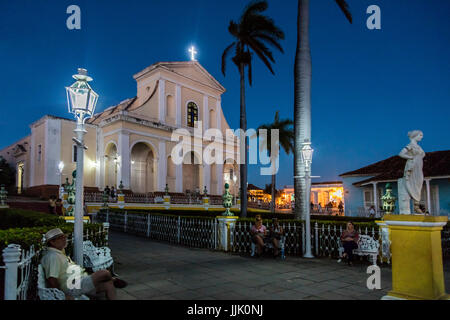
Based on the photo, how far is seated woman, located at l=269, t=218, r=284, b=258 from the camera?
8500mm

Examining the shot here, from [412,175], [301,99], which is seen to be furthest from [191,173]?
[412,175]

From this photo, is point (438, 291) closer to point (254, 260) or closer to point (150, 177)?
point (254, 260)

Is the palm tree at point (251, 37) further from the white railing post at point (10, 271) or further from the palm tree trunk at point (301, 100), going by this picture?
the white railing post at point (10, 271)

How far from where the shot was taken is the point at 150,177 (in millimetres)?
30922

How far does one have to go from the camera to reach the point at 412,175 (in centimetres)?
470

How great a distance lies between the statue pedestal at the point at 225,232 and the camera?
9664mm

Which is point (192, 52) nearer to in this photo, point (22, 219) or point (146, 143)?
point (146, 143)

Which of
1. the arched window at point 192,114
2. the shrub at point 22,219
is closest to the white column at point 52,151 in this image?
the shrub at point 22,219

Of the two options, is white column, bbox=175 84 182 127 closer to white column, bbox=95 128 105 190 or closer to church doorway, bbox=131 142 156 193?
church doorway, bbox=131 142 156 193

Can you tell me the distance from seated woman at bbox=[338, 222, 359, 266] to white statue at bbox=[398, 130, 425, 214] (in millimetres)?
3330

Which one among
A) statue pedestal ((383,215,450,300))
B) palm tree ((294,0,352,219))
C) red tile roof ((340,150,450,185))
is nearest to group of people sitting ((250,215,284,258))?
Answer: palm tree ((294,0,352,219))

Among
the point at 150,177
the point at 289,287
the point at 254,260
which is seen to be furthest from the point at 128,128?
the point at 289,287

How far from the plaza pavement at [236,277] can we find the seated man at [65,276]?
3.56ft
